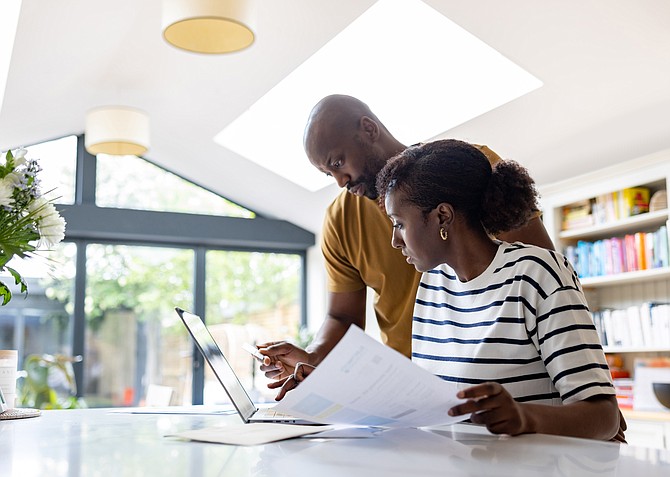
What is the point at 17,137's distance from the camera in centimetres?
574

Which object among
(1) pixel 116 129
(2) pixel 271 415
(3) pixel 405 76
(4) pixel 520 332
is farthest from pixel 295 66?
(4) pixel 520 332

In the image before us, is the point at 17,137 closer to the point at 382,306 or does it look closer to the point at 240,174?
the point at 240,174

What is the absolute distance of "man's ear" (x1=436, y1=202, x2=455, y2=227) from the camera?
1357 millimetres

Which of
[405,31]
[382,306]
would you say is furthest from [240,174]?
[382,306]

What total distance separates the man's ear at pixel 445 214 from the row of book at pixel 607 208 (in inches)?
119

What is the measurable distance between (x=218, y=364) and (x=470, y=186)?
0.53m

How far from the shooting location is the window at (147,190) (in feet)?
20.6

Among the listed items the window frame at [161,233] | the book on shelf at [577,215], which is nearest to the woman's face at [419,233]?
the book on shelf at [577,215]

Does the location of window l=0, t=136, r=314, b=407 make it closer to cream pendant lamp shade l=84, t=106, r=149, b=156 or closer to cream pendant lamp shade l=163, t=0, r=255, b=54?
cream pendant lamp shade l=84, t=106, r=149, b=156

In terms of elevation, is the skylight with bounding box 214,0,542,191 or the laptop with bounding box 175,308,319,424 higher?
the skylight with bounding box 214,0,542,191

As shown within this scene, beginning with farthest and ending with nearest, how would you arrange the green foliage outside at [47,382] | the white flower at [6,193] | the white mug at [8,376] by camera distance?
the green foliage outside at [47,382]
the white mug at [8,376]
the white flower at [6,193]

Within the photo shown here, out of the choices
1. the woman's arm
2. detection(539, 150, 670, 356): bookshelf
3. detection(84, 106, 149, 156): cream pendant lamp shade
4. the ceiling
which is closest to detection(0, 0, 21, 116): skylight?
the ceiling

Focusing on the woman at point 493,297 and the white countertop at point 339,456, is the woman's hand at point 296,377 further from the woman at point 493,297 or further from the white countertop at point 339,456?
the white countertop at point 339,456

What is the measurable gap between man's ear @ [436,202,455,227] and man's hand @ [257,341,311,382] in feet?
1.51
